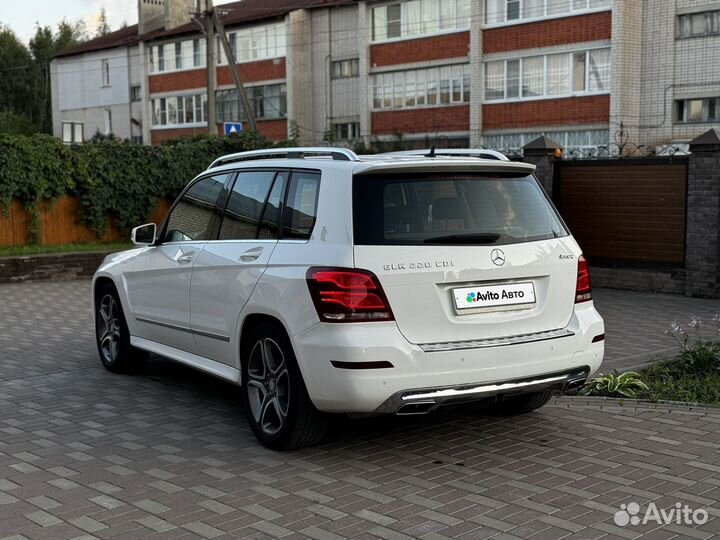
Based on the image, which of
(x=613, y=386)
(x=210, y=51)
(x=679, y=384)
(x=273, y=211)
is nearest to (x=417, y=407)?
(x=273, y=211)

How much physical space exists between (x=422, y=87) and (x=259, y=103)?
1130 centimetres

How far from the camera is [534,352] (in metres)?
5.51

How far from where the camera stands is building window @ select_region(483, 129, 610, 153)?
119 ft

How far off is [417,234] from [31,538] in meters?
2.59

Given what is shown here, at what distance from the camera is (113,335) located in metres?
8.46

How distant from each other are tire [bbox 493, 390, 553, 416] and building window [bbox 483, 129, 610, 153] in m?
28.6

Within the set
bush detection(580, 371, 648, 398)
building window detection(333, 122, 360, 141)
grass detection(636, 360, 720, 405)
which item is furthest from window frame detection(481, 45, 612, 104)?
bush detection(580, 371, 648, 398)

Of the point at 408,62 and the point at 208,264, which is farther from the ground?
the point at 408,62

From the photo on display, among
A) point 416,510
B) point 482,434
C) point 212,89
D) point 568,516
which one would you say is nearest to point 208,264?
point 482,434

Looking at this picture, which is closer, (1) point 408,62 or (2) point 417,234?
(2) point 417,234

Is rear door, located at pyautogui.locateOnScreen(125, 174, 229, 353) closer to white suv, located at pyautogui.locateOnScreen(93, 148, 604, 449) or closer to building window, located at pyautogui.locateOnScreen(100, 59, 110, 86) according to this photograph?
white suv, located at pyautogui.locateOnScreen(93, 148, 604, 449)

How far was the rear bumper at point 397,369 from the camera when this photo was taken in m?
5.11

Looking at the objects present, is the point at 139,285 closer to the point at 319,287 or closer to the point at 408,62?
the point at 319,287

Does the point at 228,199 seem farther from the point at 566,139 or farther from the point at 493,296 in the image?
the point at 566,139
